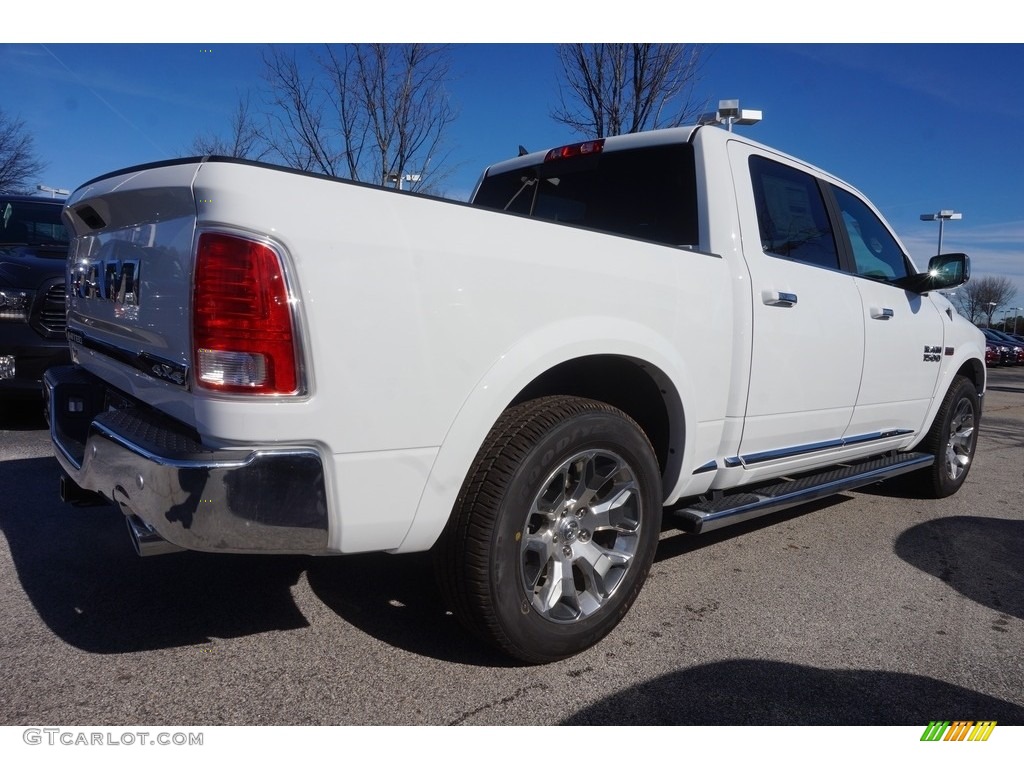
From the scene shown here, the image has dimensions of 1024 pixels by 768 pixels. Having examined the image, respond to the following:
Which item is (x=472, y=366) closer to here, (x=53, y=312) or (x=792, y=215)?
(x=792, y=215)

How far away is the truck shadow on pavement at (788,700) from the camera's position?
224 centimetres

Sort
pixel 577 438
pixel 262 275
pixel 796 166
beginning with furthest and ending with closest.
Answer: pixel 796 166, pixel 577 438, pixel 262 275

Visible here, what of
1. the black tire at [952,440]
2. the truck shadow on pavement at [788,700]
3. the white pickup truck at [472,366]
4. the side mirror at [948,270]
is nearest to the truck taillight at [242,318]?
the white pickup truck at [472,366]

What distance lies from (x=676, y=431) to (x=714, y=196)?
1.03m

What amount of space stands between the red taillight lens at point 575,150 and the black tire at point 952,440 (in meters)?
2.96

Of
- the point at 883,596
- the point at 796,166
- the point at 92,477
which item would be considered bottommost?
the point at 883,596

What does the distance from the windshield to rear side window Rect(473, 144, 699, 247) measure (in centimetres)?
447

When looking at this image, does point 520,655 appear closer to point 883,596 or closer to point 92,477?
point 92,477

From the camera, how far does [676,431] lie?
115 inches

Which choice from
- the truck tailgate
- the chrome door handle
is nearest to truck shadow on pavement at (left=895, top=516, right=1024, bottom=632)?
the chrome door handle

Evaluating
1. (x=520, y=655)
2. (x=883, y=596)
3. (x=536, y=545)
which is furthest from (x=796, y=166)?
(x=520, y=655)

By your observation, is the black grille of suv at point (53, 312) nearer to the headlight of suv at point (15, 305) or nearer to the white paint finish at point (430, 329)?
the headlight of suv at point (15, 305)

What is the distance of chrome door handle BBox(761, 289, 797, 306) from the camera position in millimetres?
3150

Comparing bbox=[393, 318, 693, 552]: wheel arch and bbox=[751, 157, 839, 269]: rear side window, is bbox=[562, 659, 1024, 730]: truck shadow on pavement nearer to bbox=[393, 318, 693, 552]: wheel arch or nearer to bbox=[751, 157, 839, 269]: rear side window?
bbox=[393, 318, 693, 552]: wheel arch
